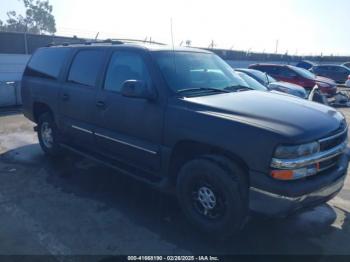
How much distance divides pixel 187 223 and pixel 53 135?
10.4 feet

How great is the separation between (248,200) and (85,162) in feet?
11.6

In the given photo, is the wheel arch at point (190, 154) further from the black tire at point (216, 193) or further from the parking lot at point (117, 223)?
the parking lot at point (117, 223)

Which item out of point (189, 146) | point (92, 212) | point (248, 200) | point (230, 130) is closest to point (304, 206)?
point (248, 200)

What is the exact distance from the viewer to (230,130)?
10.1ft

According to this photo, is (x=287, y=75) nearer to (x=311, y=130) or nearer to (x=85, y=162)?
(x=85, y=162)

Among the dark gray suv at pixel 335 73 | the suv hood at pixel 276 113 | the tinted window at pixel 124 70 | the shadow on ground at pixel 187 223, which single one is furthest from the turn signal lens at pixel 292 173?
the dark gray suv at pixel 335 73

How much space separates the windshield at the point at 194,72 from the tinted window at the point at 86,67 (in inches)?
43.1

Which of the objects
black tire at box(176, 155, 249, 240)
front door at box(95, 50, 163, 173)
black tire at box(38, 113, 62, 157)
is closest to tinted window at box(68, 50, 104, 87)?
front door at box(95, 50, 163, 173)

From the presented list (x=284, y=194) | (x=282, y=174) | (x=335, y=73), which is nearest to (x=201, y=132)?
(x=282, y=174)

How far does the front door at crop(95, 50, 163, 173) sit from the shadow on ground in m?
0.53

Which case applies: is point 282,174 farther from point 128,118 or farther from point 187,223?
point 128,118

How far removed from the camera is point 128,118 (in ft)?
13.3

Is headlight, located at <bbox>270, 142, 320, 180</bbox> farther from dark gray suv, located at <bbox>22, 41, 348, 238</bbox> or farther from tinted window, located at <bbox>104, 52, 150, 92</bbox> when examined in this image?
tinted window, located at <bbox>104, 52, 150, 92</bbox>

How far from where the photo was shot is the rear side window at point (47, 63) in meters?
5.43
